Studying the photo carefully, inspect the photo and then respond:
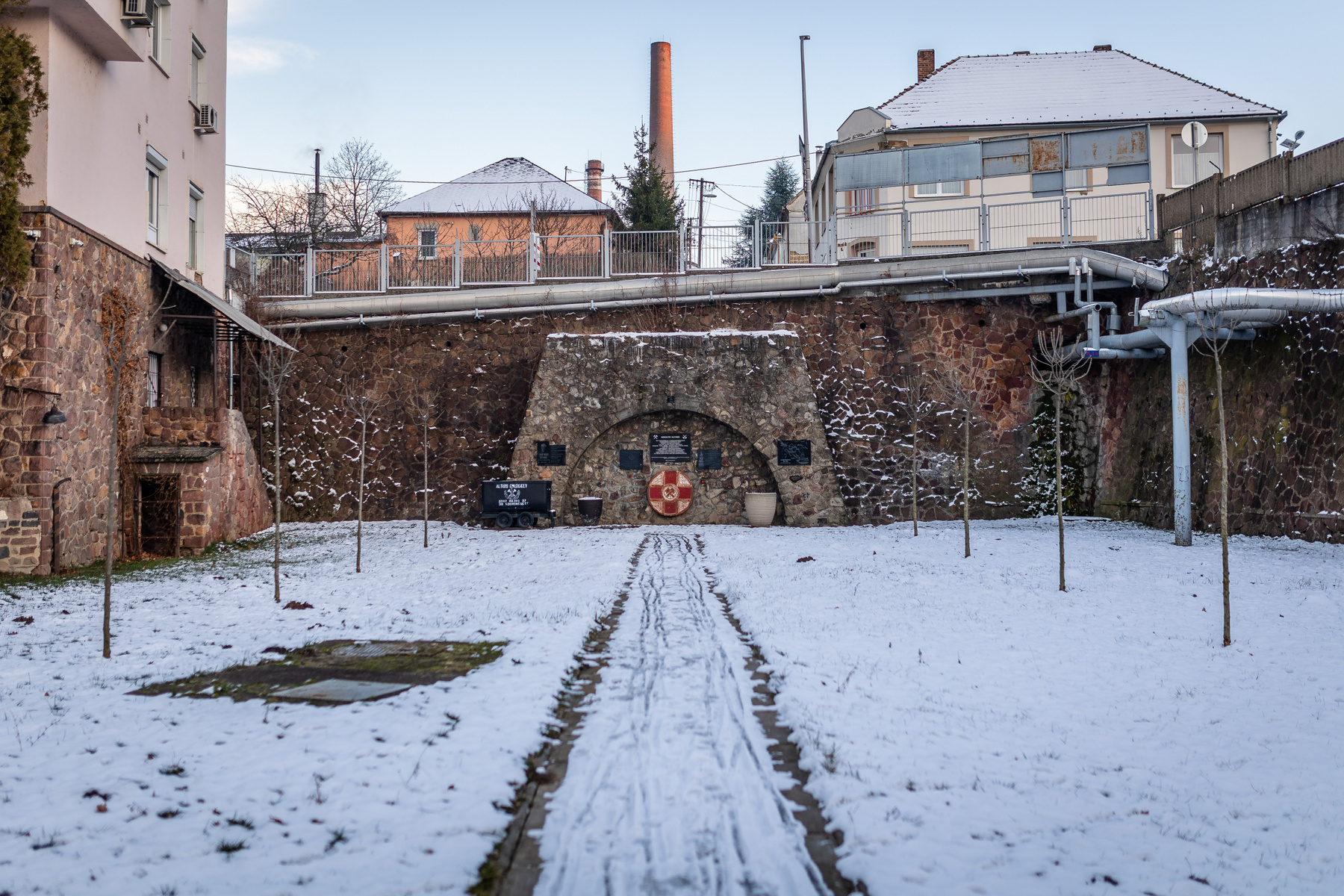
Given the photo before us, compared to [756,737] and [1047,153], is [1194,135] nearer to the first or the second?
[1047,153]

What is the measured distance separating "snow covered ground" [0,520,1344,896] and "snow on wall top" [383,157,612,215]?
95.7 feet

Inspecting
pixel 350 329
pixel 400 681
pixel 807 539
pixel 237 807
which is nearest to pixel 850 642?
pixel 400 681

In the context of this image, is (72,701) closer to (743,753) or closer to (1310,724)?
(743,753)

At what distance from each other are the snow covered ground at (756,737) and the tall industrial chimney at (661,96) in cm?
3258

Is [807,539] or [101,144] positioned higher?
[101,144]

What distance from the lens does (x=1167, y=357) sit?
18.4 metres

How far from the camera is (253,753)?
525 centimetres

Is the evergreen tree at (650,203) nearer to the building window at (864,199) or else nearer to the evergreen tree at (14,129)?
the building window at (864,199)

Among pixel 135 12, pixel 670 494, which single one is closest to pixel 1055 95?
pixel 670 494

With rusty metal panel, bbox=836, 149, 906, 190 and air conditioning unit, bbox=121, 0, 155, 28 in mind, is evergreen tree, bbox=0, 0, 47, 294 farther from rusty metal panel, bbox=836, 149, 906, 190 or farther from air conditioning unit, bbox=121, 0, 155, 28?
rusty metal panel, bbox=836, 149, 906, 190

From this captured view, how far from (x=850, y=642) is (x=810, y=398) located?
1298cm

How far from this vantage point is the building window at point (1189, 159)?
86.7 ft

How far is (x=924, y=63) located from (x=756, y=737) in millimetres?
34647

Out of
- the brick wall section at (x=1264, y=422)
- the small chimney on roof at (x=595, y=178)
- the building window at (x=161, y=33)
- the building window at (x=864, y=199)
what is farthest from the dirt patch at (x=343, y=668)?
the small chimney on roof at (x=595, y=178)
